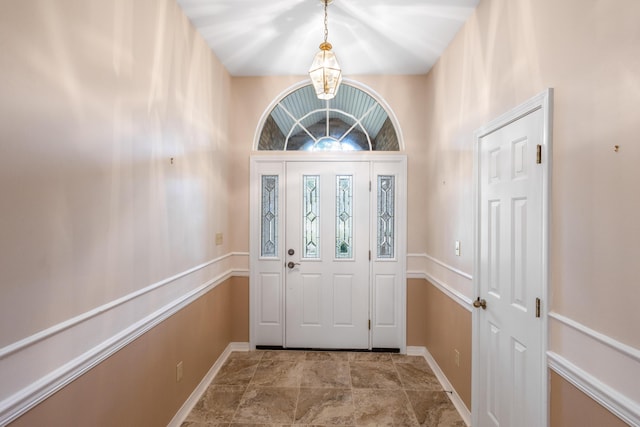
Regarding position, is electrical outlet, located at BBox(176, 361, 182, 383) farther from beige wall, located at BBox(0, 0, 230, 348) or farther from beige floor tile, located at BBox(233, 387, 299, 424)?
beige wall, located at BBox(0, 0, 230, 348)

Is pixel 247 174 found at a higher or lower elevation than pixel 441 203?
higher

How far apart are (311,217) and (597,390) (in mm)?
2494

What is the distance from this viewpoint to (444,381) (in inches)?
102

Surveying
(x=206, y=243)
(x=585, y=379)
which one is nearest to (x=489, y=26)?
(x=585, y=379)

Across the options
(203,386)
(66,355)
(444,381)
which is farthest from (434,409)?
(66,355)

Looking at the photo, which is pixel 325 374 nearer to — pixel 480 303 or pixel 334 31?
pixel 480 303

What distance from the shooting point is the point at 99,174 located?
4.45 ft

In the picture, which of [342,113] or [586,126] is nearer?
[586,126]

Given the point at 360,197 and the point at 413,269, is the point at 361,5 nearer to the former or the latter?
the point at 360,197

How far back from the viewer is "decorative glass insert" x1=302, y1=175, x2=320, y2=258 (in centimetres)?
326

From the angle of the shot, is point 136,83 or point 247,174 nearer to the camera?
point 136,83

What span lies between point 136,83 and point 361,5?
156cm

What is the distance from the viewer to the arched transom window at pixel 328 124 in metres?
3.27

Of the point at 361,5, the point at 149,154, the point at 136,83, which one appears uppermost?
the point at 361,5
